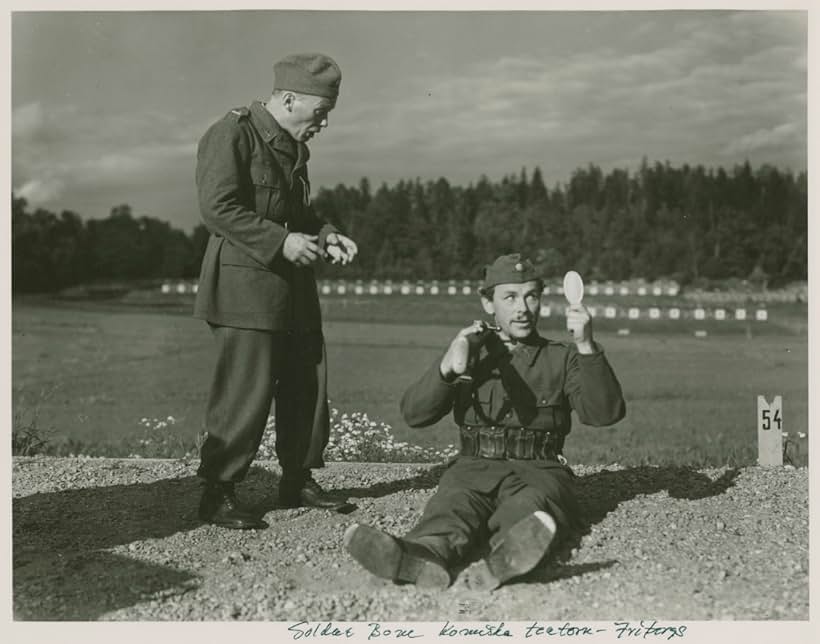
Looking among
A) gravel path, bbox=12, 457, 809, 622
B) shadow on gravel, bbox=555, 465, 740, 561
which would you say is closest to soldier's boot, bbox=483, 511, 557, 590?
gravel path, bbox=12, 457, 809, 622

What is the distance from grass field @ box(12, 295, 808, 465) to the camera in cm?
711

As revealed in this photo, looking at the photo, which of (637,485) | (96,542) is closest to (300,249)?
(96,542)

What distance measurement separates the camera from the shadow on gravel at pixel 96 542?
343cm

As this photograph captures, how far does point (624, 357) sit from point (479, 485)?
6317 mm

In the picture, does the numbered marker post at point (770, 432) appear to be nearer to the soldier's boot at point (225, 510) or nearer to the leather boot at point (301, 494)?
the leather boot at point (301, 494)

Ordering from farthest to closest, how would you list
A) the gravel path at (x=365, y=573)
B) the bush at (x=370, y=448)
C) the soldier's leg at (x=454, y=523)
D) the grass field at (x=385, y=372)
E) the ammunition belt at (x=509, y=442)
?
1. the grass field at (x=385, y=372)
2. the bush at (x=370, y=448)
3. the ammunition belt at (x=509, y=442)
4. the soldier's leg at (x=454, y=523)
5. the gravel path at (x=365, y=573)

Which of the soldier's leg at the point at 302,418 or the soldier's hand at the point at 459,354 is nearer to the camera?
the soldier's hand at the point at 459,354

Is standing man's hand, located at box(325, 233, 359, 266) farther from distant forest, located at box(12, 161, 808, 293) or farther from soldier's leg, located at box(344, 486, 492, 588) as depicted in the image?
distant forest, located at box(12, 161, 808, 293)

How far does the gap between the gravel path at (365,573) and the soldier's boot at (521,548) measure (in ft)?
0.35

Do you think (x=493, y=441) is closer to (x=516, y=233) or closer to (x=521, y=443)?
(x=521, y=443)

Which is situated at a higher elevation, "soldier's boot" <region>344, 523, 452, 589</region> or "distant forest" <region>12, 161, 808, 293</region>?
"distant forest" <region>12, 161, 808, 293</region>

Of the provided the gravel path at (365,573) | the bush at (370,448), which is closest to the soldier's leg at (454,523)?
the gravel path at (365,573)

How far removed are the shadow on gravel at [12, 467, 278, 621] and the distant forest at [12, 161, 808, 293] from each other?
547 cm

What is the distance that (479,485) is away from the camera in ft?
12.5
